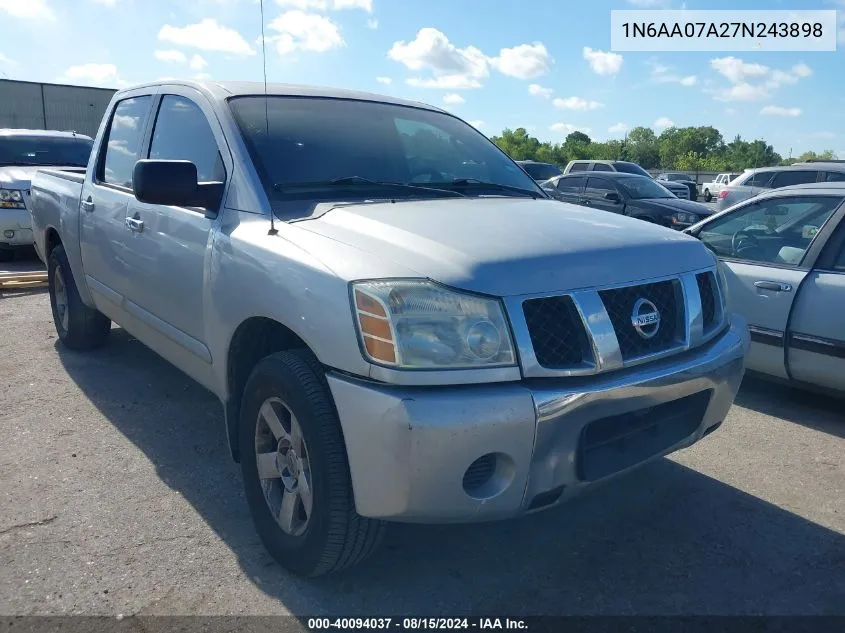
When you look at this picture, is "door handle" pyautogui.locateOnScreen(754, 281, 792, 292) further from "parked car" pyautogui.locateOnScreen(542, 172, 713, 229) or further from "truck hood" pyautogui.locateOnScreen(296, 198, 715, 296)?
"parked car" pyautogui.locateOnScreen(542, 172, 713, 229)

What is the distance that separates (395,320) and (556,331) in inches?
20.8

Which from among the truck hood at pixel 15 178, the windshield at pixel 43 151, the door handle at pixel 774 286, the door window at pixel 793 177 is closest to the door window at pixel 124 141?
the door handle at pixel 774 286

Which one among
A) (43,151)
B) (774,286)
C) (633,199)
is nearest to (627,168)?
(633,199)

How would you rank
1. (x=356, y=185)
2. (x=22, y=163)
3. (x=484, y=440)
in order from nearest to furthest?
(x=484, y=440) → (x=356, y=185) → (x=22, y=163)

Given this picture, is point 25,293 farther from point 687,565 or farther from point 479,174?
point 687,565

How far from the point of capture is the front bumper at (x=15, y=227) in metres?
8.91

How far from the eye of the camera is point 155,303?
11.7 feet

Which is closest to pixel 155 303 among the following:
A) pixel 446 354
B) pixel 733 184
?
pixel 446 354

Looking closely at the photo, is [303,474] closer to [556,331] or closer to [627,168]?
[556,331]

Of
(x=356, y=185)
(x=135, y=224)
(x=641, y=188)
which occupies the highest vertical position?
(x=641, y=188)

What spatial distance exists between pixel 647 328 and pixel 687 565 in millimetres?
994

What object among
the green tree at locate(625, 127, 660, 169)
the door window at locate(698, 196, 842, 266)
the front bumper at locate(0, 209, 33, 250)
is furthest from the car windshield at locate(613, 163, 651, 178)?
the green tree at locate(625, 127, 660, 169)

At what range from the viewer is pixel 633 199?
12.7 metres

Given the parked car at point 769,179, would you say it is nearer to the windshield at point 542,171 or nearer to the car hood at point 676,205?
the car hood at point 676,205
